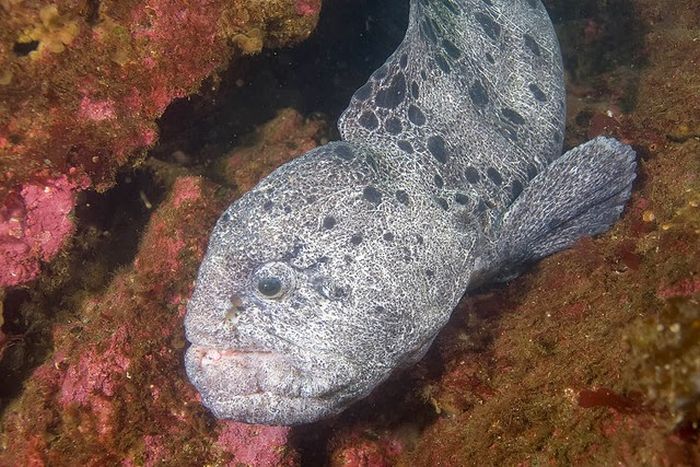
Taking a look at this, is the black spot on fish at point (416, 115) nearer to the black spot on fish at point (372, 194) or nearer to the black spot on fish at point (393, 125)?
the black spot on fish at point (393, 125)

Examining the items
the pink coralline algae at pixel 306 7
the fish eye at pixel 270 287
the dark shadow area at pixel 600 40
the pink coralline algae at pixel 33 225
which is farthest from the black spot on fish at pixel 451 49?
the pink coralline algae at pixel 33 225

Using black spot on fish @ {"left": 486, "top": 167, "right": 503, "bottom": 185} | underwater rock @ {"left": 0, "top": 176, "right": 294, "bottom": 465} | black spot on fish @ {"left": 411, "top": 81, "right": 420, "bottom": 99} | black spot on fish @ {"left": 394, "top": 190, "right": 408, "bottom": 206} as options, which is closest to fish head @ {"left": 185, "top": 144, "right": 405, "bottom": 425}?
black spot on fish @ {"left": 394, "top": 190, "right": 408, "bottom": 206}

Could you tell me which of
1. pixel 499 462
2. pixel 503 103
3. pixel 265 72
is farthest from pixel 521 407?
pixel 265 72

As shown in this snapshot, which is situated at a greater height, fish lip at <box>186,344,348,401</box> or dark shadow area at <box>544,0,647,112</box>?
dark shadow area at <box>544,0,647,112</box>

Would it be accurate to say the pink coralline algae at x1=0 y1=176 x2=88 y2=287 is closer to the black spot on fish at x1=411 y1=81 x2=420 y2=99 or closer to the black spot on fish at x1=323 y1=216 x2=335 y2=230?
the black spot on fish at x1=323 y1=216 x2=335 y2=230

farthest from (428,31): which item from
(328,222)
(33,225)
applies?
(33,225)

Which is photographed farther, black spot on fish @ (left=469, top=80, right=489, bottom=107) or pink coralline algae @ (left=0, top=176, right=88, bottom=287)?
black spot on fish @ (left=469, top=80, right=489, bottom=107)

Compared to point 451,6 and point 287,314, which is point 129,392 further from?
point 451,6
